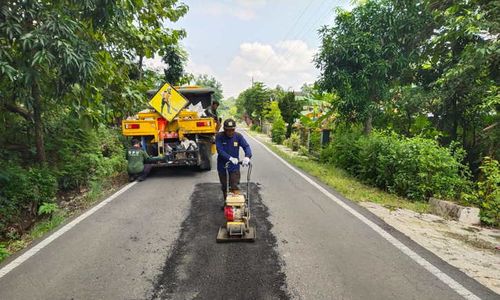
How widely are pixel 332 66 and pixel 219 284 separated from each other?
9246 mm

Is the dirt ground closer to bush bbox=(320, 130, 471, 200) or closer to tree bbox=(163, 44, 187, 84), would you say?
bush bbox=(320, 130, 471, 200)

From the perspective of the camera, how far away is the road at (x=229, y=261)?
3686 mm

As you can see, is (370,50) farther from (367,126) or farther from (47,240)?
(47,240)

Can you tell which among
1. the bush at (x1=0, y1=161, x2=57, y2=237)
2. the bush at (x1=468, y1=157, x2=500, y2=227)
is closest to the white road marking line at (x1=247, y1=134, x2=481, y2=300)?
the bush at (x1=468, y1=157, x2=500, y2=227)

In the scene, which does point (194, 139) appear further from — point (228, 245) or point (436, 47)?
point (436, 47)

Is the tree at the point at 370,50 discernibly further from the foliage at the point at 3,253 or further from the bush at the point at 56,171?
→ the foliage at the point at 3,253

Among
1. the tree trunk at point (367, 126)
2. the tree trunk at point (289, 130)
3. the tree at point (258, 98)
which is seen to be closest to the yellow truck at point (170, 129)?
the tree trunk at point (367, 126)

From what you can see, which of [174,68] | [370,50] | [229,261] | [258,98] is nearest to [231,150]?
[229,261]

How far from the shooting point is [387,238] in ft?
17.2

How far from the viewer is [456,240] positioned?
5402mm

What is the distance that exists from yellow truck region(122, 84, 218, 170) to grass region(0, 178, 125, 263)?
1.60 metres

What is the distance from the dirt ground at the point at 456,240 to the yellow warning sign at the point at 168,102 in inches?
232

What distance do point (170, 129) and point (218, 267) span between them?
6.83 meters

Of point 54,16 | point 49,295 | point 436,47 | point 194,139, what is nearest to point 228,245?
point 49,295
